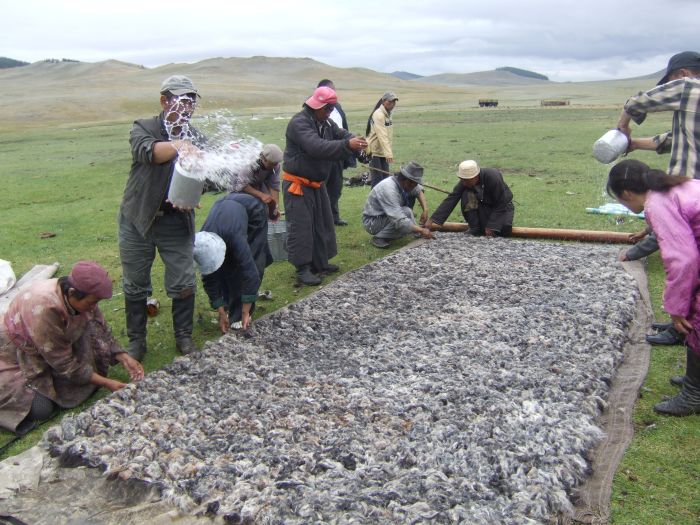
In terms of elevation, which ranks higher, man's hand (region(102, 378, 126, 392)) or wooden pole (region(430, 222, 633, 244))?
wooden pole (region(430, 222, 633, 244))

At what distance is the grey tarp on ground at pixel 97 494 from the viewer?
321 cm

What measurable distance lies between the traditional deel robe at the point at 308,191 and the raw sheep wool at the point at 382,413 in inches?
37.7

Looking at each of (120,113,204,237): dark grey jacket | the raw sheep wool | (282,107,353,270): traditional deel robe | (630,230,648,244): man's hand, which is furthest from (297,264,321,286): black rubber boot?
(630,230,648,244): man's hand

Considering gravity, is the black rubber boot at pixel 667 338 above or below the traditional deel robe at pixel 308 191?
below

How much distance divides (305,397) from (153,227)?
1778 millimetres

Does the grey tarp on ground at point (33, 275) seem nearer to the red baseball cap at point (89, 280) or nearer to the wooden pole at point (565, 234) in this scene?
the red baseball cap at point (89, 280)

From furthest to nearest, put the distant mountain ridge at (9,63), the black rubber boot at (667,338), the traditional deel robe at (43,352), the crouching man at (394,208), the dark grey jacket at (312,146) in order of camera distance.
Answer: the distant mountain ridge at (9,63) → the crouching man at (394,208) → the dark grey jacket at (312,146) → the black rubber boot at (667,338) → the traditional deel robe at (43,352)

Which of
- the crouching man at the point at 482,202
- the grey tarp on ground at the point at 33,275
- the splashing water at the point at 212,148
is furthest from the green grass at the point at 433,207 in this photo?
the splashing water at the point at 212,148

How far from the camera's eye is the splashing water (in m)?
4.21

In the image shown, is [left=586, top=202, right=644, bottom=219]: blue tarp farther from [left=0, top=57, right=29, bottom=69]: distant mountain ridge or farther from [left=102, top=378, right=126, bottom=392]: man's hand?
[left=0, top=57, right=29, bottom=69]: distant mountain ridge

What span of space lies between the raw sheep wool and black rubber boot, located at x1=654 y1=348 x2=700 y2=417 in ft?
1.42

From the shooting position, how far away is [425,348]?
4980mm

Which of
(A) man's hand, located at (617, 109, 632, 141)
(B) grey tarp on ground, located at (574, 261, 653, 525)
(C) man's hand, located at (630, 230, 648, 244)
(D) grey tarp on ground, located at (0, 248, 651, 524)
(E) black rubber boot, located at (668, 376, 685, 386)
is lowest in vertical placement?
(D) grey tarp on ground, located at (0, 248, 651, 524)

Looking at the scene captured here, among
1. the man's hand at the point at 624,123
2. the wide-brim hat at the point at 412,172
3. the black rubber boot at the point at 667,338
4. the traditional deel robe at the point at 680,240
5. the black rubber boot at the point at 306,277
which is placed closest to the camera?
the traditional deel robe at the point at 680,240
